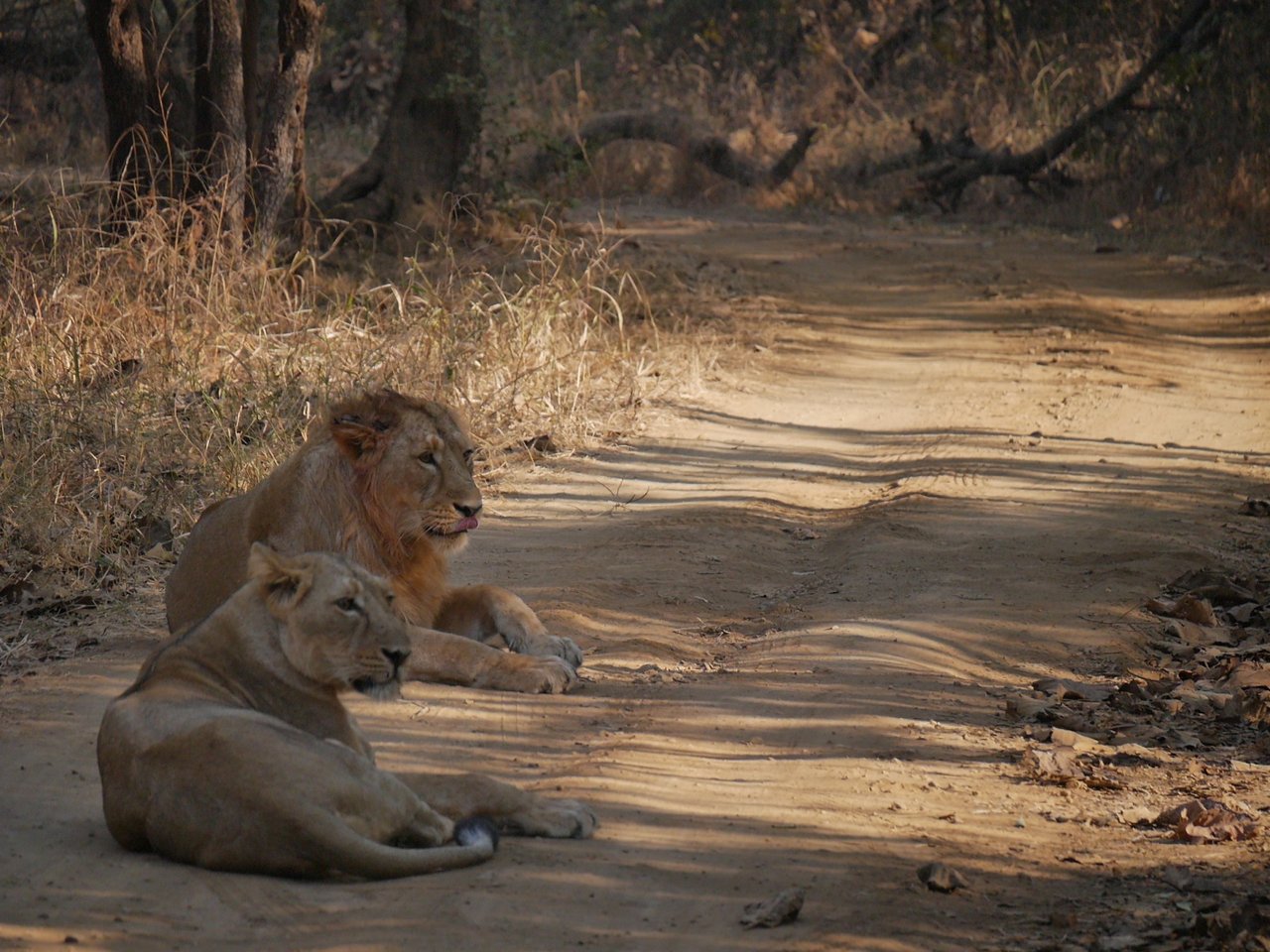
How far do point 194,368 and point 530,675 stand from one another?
440 cm

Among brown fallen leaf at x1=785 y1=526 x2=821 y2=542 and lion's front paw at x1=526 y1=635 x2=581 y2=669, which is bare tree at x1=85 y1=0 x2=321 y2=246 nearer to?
brown fallen leaf at x1=785 y1=526 x2=821 y2=542

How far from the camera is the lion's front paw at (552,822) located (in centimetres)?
401

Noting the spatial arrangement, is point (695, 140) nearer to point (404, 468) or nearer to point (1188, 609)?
point (1188, 609)

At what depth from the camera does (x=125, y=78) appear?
460 inches

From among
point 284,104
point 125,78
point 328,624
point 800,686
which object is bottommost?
point 800,686

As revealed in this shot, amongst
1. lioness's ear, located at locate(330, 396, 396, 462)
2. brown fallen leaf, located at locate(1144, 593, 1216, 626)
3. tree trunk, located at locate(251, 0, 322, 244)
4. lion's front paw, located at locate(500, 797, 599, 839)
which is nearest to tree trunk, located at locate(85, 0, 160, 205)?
tree trunk, located at locate(251, 0, 322, 244)

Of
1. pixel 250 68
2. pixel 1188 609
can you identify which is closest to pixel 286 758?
pixel 1188 609

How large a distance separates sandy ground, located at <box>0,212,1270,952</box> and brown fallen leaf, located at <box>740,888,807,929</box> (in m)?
0.03

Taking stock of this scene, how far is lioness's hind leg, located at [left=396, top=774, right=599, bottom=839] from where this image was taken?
4.02 metres

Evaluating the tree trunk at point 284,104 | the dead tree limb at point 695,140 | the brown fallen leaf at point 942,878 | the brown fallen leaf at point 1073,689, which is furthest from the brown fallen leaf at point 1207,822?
the dead tree limb at point 695,140

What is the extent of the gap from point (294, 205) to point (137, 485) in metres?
5.95

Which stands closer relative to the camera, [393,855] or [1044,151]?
[393,855]

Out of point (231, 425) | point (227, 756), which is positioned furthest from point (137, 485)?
point (227, 756)

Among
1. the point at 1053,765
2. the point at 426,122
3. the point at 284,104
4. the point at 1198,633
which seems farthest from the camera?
the point at 426,122
